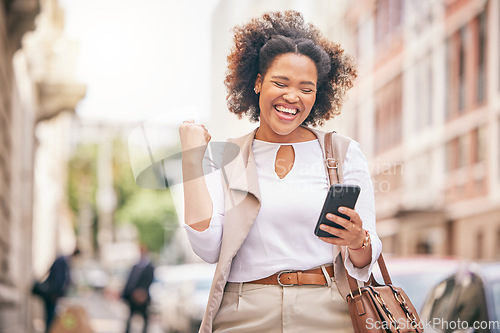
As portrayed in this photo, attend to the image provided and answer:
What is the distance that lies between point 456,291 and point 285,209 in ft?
9.94

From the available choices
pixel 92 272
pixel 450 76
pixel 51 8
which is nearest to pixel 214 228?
pixel 51 8

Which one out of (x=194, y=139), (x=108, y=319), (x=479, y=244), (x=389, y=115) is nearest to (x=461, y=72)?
(x=389, y=115)

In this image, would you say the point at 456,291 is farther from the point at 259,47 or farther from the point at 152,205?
the point at 152,205

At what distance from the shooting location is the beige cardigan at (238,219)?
240 cm

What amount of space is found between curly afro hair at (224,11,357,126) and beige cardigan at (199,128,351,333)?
17cm

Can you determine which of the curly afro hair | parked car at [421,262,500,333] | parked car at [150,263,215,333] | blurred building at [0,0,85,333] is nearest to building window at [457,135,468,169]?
parked car at [150,263,215,333]

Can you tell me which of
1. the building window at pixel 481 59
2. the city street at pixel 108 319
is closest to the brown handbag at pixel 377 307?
the city street at pixel 108 319

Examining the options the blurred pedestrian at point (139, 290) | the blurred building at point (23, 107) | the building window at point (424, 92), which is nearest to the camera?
the blurred building at point (23, 107)

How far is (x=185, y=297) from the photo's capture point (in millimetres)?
12648

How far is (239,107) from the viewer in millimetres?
2664

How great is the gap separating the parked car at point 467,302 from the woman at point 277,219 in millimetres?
2204

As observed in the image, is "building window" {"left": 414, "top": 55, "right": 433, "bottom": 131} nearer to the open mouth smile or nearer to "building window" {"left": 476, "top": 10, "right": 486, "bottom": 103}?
"building window" {"left": 476, "top": 10, "right": 486, "bottom": 103}

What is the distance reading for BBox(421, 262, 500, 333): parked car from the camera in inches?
181

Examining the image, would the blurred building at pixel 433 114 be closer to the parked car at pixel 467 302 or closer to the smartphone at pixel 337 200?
the parked car at pixel 467 302
